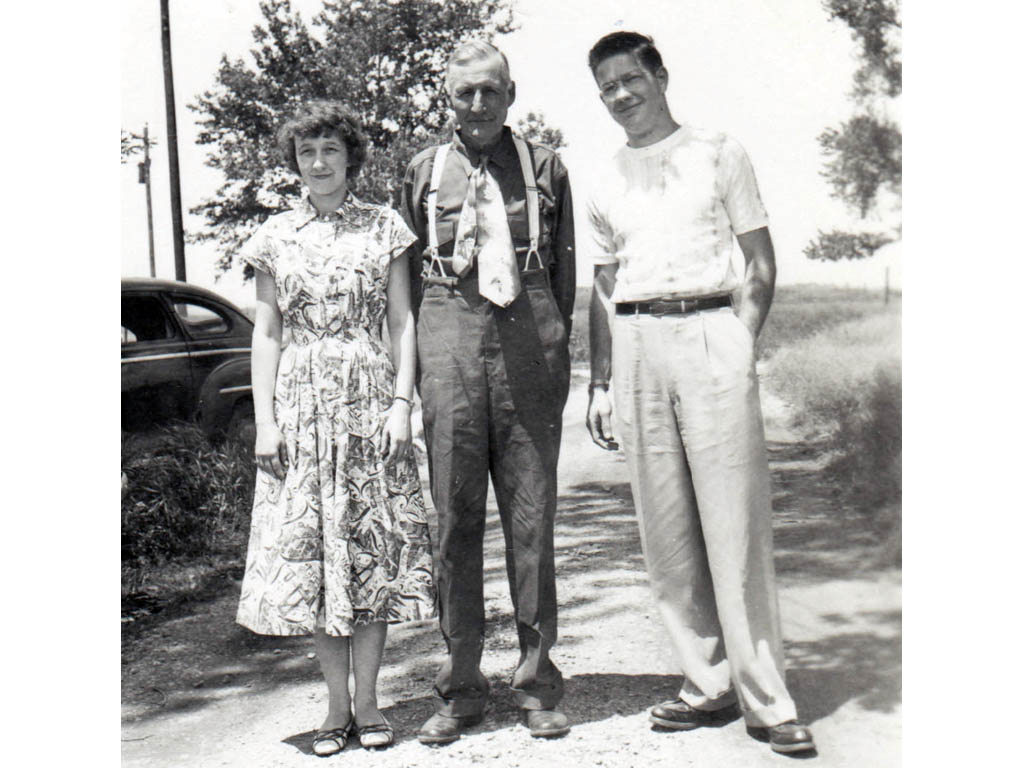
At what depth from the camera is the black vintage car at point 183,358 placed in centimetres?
477

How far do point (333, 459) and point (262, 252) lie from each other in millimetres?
676

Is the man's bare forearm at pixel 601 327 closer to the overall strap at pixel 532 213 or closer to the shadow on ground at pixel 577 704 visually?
the overall strap at pixel 532 213

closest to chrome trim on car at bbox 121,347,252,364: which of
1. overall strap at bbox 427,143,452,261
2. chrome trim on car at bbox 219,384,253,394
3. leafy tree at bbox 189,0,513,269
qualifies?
chrome trim on car at bbox 219,384,253,394

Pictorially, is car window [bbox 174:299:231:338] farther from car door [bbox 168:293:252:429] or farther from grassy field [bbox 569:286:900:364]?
grassy field [bbox 569:286:900:364]

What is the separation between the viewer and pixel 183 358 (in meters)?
5.41

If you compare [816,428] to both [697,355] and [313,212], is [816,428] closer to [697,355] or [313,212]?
[697,355]

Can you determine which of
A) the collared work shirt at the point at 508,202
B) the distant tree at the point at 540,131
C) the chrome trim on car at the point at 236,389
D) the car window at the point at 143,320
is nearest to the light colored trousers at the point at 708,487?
the collared work shirt at the point at 508,202

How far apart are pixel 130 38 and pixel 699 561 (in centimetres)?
282

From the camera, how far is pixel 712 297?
9.86 ft

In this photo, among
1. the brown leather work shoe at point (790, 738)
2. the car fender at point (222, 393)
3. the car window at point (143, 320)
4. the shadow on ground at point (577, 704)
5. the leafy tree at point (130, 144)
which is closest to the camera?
the brown leather work shoe at point (790, 738)

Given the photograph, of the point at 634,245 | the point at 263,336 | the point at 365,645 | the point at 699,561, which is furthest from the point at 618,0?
the point at 365,645

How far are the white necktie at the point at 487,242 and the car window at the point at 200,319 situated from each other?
2.49 m

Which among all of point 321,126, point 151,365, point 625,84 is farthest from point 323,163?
point 151,365

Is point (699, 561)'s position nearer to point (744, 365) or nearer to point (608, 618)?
point (744, 365)
